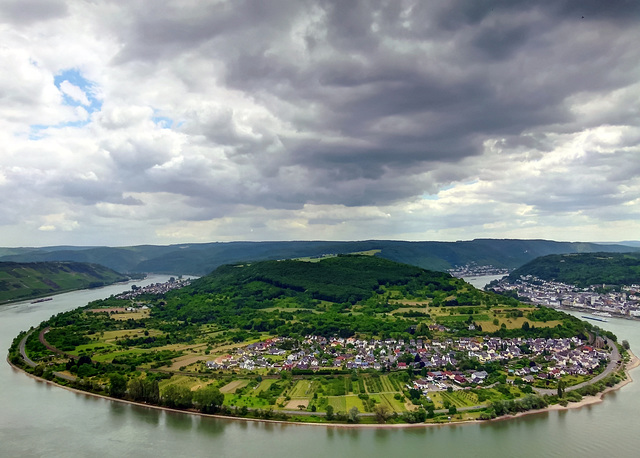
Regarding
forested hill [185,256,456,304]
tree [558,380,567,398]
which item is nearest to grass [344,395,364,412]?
tree [558,380,567,398]

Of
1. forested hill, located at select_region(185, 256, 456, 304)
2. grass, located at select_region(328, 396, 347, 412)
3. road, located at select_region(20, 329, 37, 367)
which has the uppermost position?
forested hill, located at select_region(185, 256, 456, 304)

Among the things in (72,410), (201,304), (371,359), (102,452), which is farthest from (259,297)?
(102,452)

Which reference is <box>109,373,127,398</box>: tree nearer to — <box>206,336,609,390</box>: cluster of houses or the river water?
the river water

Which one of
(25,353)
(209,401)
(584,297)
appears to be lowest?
(25,353)

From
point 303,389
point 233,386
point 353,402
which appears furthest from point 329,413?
point 233,386

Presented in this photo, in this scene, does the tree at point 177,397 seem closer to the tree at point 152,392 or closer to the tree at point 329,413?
the tree at point 152,392

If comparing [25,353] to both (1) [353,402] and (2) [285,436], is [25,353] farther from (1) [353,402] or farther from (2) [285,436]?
(1) [353,402]
